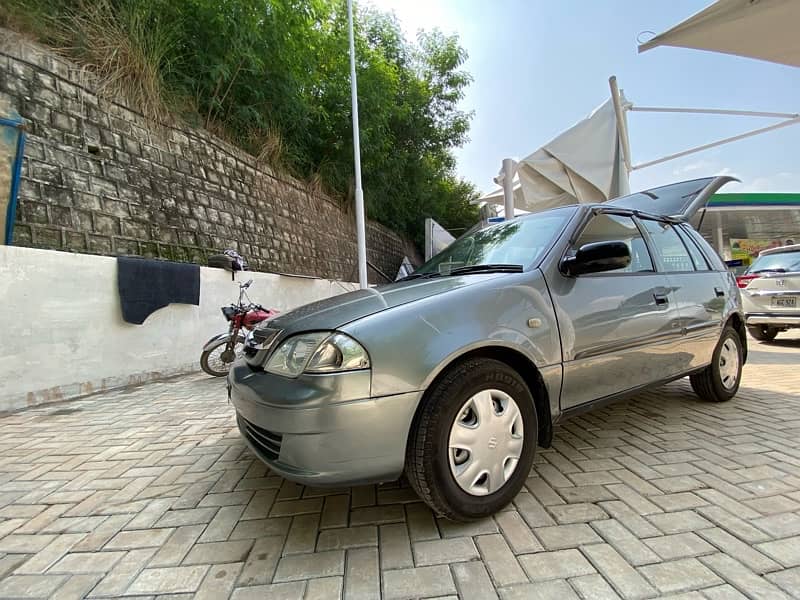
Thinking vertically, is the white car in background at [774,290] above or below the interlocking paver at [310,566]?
above

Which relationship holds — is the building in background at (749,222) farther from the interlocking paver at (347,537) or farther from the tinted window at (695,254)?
the interlocking paver at (347,537)

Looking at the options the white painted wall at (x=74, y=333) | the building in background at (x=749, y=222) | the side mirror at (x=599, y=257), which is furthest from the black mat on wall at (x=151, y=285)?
Result: the building in background at (x=749, y=222)

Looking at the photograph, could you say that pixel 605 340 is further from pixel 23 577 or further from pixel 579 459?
pixel 23 577

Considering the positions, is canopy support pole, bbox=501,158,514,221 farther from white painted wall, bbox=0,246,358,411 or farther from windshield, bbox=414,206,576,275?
white painted wall, bbox=0,246,358,411

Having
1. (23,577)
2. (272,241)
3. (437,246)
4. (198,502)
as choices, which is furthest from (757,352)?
(437,246)

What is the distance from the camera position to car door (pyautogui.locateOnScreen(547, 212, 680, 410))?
6.61 feet

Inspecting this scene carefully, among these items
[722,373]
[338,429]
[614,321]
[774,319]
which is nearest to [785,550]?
[614,321]

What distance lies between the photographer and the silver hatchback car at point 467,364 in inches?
58.8

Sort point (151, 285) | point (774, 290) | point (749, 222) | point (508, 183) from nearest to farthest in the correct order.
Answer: point (151, 285) → point (774, 290) → point (508, 183) → point (749, 222)

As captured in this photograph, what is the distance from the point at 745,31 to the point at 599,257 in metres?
4.39

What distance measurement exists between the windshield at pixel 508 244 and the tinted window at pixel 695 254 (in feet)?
4.57

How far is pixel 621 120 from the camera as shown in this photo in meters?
6.70

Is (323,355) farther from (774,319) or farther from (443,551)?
(774,319)

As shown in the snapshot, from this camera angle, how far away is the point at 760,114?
293 inches
